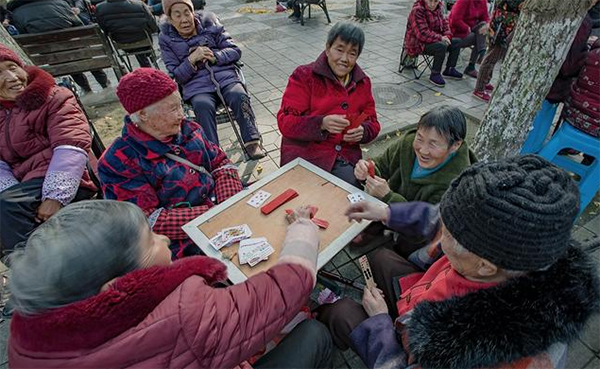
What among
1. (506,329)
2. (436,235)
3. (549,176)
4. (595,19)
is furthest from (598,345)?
(595,19)

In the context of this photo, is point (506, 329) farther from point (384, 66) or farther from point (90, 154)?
point (384, 66)

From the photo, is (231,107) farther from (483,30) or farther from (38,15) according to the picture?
(483,30)

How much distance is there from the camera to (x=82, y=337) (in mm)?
928

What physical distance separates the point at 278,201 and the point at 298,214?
22 centimetres

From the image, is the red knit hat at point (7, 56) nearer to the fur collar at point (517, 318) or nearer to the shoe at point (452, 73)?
the fur collar at point (517, 318)

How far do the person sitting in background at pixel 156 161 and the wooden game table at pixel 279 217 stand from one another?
0.98 feet

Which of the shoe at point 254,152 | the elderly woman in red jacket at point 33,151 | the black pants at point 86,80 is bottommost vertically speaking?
the black pants at point 86,80

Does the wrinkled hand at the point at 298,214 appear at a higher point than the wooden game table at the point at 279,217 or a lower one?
higher

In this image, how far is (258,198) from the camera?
210 cm

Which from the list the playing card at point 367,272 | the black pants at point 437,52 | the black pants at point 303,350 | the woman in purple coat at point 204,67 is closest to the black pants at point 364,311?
the playing card at point 367,272

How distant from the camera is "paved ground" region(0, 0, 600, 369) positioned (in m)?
2.71

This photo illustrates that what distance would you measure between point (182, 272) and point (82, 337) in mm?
329

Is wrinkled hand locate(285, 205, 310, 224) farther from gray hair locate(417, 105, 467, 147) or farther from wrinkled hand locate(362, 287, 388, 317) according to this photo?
gray hair locate(417, 105, 467, 147)

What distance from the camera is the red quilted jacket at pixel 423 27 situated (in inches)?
222
